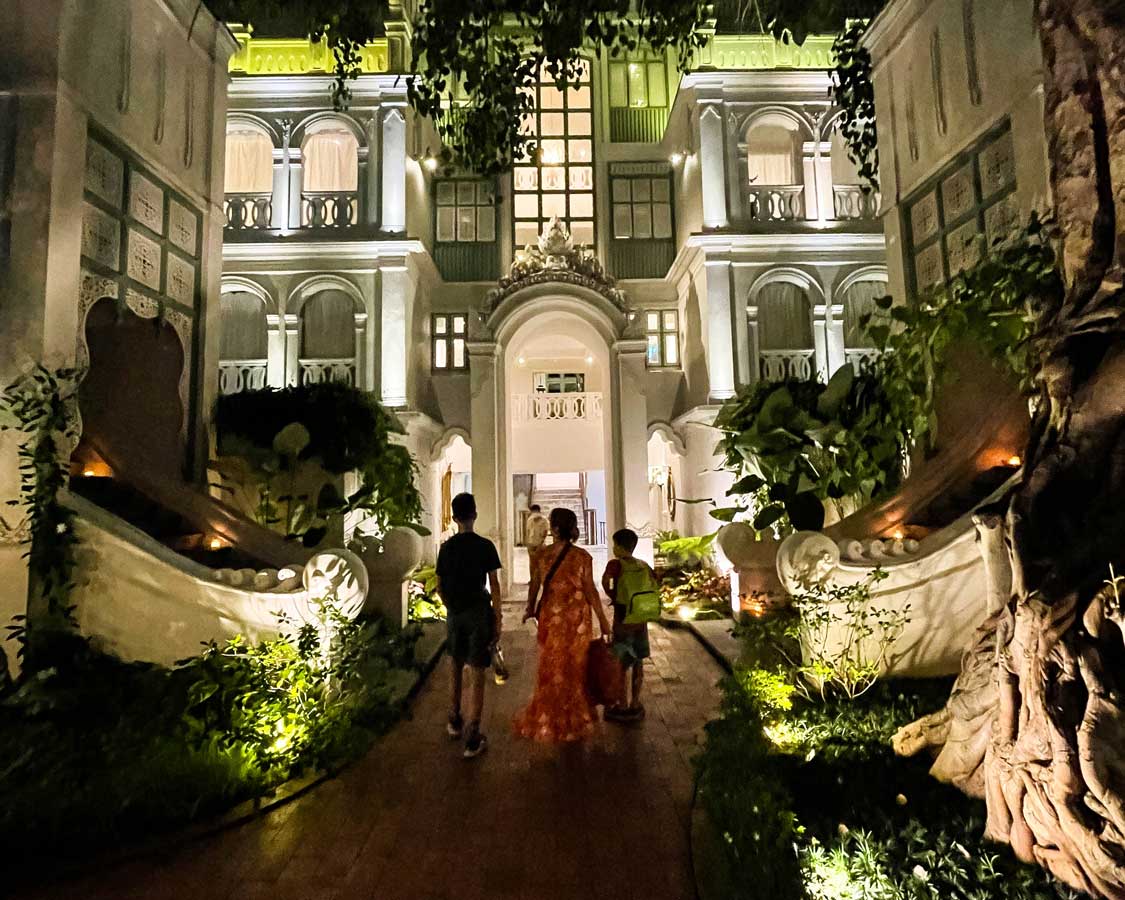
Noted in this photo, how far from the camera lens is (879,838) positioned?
2.75m

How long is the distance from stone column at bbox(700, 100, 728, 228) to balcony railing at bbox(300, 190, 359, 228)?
722 centimetres

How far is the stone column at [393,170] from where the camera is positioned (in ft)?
46.1

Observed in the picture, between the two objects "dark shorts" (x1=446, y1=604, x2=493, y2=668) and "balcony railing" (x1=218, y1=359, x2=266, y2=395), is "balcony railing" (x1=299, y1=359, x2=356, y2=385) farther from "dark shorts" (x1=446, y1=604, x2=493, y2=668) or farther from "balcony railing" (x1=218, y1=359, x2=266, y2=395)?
"dark shorts" (x1=446, y1=604, x2=493, y2=668)

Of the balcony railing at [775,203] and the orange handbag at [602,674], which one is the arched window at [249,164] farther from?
the orange handbag at [602,674]

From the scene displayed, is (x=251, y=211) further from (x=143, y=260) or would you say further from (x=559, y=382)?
(x=143, y=260)

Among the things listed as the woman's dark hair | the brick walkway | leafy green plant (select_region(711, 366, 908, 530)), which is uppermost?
leafy green plant (select_region(711, 366, 908, 530))

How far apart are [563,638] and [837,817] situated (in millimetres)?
2234

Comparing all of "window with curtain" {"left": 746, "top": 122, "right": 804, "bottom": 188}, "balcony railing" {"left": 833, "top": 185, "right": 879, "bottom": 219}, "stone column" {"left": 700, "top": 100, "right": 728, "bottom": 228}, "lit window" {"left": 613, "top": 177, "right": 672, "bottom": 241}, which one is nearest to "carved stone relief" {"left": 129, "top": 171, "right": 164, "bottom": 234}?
"stone column" {"left": 700, "top": 100, "right": 728, "bottom": 228}

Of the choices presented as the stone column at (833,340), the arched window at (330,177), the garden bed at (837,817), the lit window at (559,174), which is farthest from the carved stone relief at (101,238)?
the stone column at (833,340)

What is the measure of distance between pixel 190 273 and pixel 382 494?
323 cm

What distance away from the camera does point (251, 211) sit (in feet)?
46.3

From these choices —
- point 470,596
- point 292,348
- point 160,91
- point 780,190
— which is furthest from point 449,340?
point 470,596

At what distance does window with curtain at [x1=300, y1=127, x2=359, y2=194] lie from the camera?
15438 mm

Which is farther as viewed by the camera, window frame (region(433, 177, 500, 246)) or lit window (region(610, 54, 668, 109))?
lit window (region(610, 54, 668, 109))
